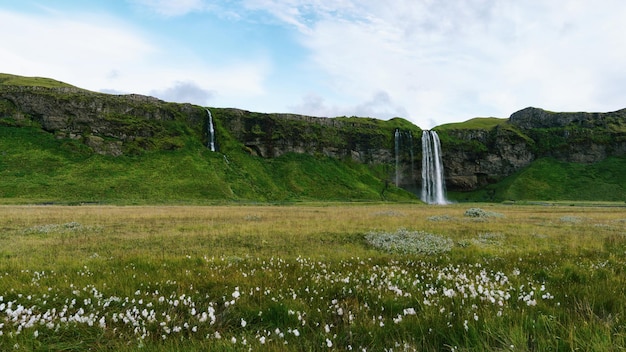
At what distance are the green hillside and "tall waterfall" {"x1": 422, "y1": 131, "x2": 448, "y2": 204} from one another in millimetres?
10017

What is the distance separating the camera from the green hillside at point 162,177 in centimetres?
8106

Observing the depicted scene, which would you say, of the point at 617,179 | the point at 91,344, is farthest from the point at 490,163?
the point at 91,344

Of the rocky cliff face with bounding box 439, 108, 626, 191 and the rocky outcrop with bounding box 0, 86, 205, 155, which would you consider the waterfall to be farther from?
the rocky outcrop with bounding box 0, 86, 205, 155

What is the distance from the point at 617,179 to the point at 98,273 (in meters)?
164

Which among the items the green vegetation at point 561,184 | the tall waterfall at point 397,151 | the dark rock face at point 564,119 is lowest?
the green vegetation at point 561,184

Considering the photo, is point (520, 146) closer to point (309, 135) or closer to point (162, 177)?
point (309, 135)

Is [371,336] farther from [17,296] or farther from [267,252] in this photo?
[267,252]

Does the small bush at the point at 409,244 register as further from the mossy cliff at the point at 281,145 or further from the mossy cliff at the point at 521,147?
the mossy cliff at the point at 521,147

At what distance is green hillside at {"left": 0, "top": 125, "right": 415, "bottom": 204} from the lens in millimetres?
81062

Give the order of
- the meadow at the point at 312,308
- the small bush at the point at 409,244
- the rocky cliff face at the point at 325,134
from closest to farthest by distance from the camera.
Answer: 1. the meadow at the point at 312,308
2. the small bush at the point at 409,244
3. the rocky cliff face at the point at 325,134

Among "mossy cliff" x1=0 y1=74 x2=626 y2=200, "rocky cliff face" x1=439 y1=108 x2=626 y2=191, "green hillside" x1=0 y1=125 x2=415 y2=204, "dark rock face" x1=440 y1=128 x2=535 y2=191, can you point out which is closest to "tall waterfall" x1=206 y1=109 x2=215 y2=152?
"mossy cliff" x1=0 y1=74 x2=626 y2=200

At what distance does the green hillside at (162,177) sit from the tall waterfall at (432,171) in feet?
32.9

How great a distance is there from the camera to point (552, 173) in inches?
5182

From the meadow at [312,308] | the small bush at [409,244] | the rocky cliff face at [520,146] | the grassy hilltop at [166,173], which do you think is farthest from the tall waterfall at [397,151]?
the meadow at [312,308]
